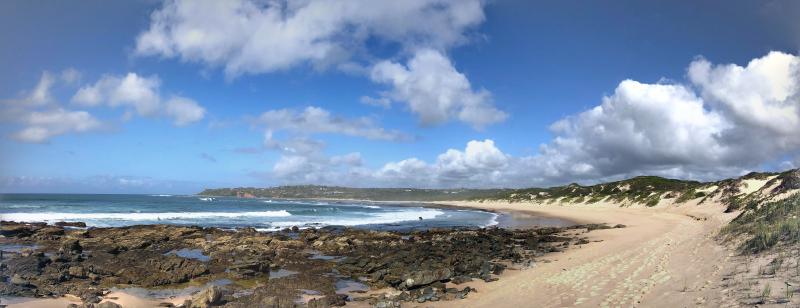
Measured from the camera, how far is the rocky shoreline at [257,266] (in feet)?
42.5

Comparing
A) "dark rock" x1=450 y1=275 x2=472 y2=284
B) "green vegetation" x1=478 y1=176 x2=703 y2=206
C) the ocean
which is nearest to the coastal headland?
"dark rock" x1=450 y1=275 x2=472 y2=284

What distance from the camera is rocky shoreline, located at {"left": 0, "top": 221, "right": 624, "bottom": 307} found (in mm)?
12953

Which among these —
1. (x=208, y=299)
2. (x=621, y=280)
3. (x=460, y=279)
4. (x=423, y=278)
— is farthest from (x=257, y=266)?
(x=621, y=280)

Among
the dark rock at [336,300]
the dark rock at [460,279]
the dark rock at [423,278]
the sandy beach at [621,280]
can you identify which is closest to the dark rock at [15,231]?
the dark rock at [336,300]

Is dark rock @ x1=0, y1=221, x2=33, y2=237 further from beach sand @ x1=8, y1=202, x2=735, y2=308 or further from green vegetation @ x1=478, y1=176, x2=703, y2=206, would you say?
green vegetation @ x1=478, y1=176, x2=703, y2=206

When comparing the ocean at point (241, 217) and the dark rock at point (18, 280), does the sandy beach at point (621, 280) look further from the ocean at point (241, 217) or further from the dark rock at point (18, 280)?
the ocean at point (241, 217)

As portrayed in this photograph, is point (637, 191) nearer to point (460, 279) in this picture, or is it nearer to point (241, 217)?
point (241, 217)

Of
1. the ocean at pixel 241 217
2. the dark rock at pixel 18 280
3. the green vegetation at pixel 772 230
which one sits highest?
the green vegetation at pixel 772 230

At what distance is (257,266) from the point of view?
55.4 ft

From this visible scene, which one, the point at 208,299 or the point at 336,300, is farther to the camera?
the point at 336,300

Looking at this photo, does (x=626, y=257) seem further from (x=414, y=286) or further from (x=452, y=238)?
(x=452, y=238)

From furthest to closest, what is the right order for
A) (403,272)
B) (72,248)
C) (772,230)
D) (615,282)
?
(72,248) < (403,272) < (772,230) < (615,282)

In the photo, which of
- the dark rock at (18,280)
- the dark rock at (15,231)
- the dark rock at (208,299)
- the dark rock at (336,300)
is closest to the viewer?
the dark rock at (208,299)

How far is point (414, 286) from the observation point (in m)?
13.7
